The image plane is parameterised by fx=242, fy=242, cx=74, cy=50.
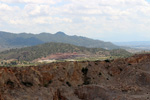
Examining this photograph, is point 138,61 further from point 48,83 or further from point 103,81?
point 48,83

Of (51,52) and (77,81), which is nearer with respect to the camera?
(77,81)

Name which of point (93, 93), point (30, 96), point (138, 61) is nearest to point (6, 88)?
point (30, 96)

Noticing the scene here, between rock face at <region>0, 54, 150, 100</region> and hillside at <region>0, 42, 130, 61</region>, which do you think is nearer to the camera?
rock face at <region>0, 54, 150, 100</region>

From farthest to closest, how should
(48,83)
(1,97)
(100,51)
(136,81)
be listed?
(100,51), (136,81), (48,83), (1,97)

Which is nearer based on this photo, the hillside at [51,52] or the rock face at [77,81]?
the rock face at [77,81]

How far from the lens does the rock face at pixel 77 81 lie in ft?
121

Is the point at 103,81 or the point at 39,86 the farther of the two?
the point at 103,81

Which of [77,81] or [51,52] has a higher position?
[51,52]

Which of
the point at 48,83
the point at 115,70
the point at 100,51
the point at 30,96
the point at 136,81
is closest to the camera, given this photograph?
the point at 30,96

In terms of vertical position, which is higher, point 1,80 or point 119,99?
point 1,80

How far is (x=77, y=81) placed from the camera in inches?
1912

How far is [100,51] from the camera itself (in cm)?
18975

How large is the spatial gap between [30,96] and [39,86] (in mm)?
6495

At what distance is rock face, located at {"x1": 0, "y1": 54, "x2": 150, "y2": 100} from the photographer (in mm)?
36812
